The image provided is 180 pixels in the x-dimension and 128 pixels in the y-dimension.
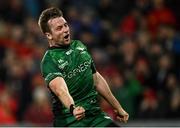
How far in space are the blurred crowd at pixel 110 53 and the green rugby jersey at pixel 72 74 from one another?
199 inches

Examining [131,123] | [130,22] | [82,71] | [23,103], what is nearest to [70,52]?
[82,71]

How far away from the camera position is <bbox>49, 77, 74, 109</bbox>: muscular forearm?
6.35 meters

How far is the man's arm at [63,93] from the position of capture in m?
6.14

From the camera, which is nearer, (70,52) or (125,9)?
(70,52)

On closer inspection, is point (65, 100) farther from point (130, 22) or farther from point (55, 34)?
point (130, 22)

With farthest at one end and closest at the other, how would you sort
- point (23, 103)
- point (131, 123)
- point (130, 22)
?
point (130, 22), point (23, 103), point (131, 123)

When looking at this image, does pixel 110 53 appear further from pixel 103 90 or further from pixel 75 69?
pixel 75 69

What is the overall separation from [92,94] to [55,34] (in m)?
0.72

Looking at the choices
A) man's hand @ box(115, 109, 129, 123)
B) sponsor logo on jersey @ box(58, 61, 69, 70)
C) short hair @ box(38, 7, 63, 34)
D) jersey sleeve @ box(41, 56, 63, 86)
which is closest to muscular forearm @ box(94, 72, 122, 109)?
man's hand @ box(115, 109, 129, 123)

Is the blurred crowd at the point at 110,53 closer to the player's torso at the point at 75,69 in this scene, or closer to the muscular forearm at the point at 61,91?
the player's torso at the point at 75,69

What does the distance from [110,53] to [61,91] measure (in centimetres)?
707

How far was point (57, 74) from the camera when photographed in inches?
260

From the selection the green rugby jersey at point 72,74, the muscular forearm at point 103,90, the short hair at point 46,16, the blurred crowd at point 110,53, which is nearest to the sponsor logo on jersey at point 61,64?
the green rugby jersey at point 72,74

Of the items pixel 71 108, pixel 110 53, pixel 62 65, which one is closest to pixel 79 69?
pixel 62 65
